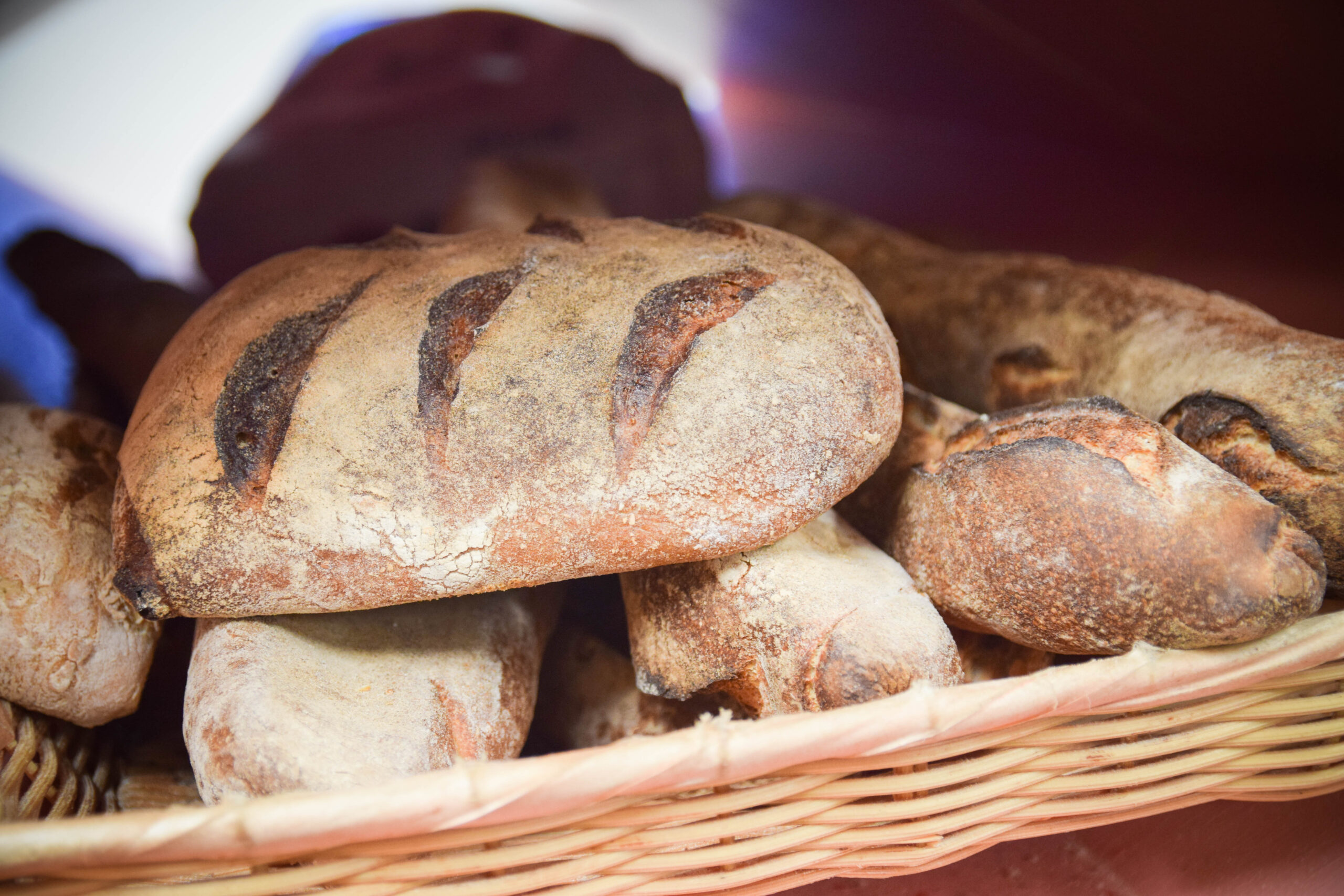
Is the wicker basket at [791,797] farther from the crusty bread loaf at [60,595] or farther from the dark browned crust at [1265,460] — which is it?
the crusty bread loaf at [60,595]

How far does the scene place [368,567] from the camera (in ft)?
2.53

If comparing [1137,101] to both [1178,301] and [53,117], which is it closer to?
[1178,301]

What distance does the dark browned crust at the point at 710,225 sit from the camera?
38.3 inches

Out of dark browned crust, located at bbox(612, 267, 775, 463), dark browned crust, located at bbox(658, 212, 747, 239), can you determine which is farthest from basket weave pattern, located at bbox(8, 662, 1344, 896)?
dark browned crust, located at bbox(658, 212, 747, 239)

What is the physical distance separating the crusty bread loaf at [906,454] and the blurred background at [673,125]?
695 millimetres

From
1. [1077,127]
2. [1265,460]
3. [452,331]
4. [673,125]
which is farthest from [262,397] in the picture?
[1077,127]

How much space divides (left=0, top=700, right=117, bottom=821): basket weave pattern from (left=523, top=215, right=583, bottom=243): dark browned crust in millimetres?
772

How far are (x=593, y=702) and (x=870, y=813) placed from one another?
1.42 ft

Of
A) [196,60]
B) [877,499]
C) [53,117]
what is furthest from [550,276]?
[196,60]

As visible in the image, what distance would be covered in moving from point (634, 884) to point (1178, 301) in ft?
3.25

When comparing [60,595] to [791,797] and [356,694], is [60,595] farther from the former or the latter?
[791,797]

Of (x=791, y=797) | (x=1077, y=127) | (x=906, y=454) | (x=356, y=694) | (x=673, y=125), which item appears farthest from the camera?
(x=673, y=125)

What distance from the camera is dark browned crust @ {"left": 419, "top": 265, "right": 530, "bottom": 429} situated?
0.80 metres

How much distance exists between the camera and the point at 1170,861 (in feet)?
2.87
